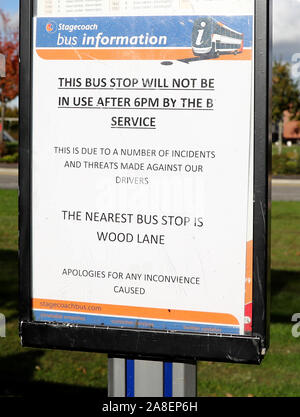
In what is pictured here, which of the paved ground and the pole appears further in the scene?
the paved ground

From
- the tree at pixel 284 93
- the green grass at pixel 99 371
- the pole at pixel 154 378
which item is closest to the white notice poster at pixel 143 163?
the pole at pixel 154 378

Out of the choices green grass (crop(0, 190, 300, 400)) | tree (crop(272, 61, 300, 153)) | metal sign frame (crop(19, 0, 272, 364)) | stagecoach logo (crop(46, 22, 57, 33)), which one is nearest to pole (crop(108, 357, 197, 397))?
metal sign frame (crop(19, 0, 272, 364))

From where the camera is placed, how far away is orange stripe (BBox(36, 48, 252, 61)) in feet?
6.65

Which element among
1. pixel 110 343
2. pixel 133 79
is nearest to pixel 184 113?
pixel 133 79

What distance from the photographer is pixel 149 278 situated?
215 centimetres

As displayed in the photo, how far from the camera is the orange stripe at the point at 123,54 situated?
2027 millimetres

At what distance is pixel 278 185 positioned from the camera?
2277 cm

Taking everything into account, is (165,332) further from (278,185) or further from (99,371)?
(278,185)

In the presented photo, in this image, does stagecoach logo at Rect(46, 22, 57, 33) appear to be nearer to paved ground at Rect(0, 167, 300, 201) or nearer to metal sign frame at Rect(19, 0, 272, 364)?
metal sign frame at Rect(19, 0, 272, 364)

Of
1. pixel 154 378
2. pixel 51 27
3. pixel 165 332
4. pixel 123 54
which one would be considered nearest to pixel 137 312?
pixel 165 332

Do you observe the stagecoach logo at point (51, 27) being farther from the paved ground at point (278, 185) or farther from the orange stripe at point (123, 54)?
the paved ground at point (278, 185)

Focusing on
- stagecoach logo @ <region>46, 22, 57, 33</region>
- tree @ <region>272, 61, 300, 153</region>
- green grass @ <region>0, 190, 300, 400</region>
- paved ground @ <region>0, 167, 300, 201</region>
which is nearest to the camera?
stagecoach logo @ <region>46, 22, 57, 33</region>
